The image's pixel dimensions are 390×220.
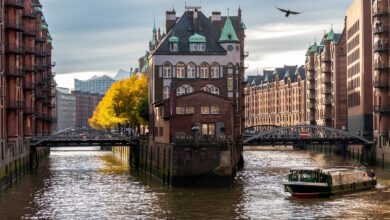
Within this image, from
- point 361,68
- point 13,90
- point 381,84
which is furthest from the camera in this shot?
point 361,68

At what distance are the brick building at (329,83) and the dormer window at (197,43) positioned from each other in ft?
211

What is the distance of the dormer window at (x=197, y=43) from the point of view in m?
103

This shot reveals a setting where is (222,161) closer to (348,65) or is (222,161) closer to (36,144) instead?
(36,144)

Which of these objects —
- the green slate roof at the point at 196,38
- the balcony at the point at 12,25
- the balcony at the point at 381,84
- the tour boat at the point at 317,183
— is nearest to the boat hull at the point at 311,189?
the tour boat at the point at 317,183

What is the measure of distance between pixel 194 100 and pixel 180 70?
853 inches

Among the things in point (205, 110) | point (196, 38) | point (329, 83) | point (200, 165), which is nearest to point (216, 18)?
point (196, 38)

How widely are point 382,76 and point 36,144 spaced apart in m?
46.9

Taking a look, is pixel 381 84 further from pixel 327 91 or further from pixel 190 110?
pixel 327 91

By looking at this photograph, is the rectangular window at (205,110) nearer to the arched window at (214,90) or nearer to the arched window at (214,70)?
the arched window at (214,90)

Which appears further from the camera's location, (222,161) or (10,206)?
(222,161)

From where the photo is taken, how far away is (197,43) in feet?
338

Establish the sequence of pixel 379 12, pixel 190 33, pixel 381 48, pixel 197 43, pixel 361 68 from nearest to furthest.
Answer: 1. pixel 197 43
2. pixel 190 33
3. pixel 381 48
4. pixel 379 12
5. pixel 361 68

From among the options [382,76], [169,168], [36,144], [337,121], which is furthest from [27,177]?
[337,121]

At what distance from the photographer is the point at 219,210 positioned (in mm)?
59438
